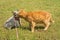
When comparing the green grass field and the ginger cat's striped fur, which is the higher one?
the ginger cat's striped fur

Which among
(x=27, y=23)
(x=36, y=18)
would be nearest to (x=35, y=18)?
(x=36, y=18)

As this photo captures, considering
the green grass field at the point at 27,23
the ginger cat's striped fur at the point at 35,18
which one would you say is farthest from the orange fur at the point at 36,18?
the green grass field at the point at 27,23

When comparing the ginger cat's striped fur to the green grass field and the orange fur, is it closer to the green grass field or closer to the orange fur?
the orange fur

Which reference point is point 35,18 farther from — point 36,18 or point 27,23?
point 27,23

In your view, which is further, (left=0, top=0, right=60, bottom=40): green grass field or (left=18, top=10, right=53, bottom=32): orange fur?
(left=18, top=10, right=53, bottom=32): orange fur

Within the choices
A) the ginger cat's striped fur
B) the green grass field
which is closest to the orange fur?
the ginger cat's striped fur

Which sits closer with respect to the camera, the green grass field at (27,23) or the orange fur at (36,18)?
the green grass field at (27,23)

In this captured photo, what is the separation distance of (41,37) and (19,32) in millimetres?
732

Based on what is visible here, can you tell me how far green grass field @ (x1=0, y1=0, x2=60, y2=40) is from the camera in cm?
674

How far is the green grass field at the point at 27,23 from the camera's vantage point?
6.74 meters

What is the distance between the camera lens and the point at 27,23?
7984mm

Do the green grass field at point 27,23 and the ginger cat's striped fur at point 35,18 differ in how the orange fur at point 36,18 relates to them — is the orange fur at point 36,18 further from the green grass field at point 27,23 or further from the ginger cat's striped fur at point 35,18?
the green grass field at point 27,23

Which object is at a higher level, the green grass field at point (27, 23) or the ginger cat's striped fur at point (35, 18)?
the ginger cat's striped fur at point (35, 18)

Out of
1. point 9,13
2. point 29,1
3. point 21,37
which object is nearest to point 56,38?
point 21,37
